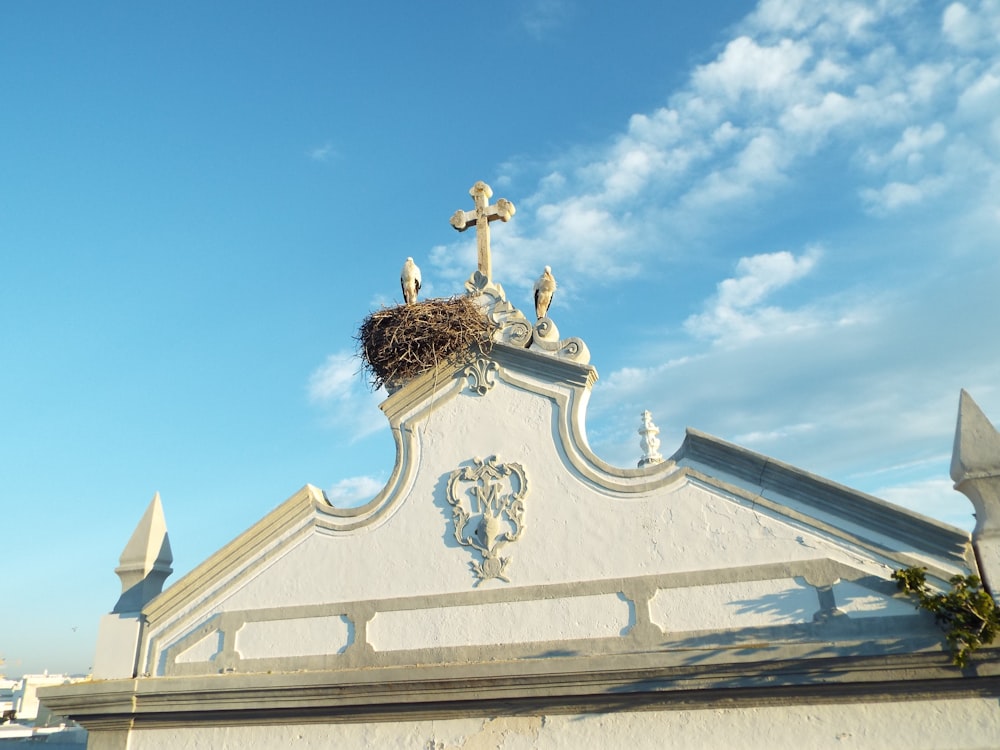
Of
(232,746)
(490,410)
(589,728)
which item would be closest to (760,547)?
(589,728)

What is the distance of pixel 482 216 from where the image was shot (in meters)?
10.7

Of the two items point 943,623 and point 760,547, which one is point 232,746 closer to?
point 760,547

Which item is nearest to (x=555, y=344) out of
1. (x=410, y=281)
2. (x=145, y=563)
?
(x=410, y=281)

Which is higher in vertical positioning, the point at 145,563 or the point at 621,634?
the point at 145,563


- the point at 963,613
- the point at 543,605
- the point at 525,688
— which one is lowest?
the point at 525,688

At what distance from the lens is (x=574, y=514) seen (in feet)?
26.9

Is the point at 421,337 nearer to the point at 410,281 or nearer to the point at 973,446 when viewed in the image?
the point at 410,281

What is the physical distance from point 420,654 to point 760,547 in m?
3.56

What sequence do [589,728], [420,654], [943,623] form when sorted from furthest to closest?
[420,654] → [589,728] → [943,623]

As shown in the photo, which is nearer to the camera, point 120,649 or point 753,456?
point 753,456

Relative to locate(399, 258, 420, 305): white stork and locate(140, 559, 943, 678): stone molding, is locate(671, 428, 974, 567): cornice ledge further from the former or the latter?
locate(399, 258, 420, 305): white stork

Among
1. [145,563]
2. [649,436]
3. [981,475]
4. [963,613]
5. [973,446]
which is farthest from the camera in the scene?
[649,436]

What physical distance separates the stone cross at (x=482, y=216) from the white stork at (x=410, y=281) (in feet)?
2.82

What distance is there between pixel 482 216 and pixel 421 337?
2.27 metres
